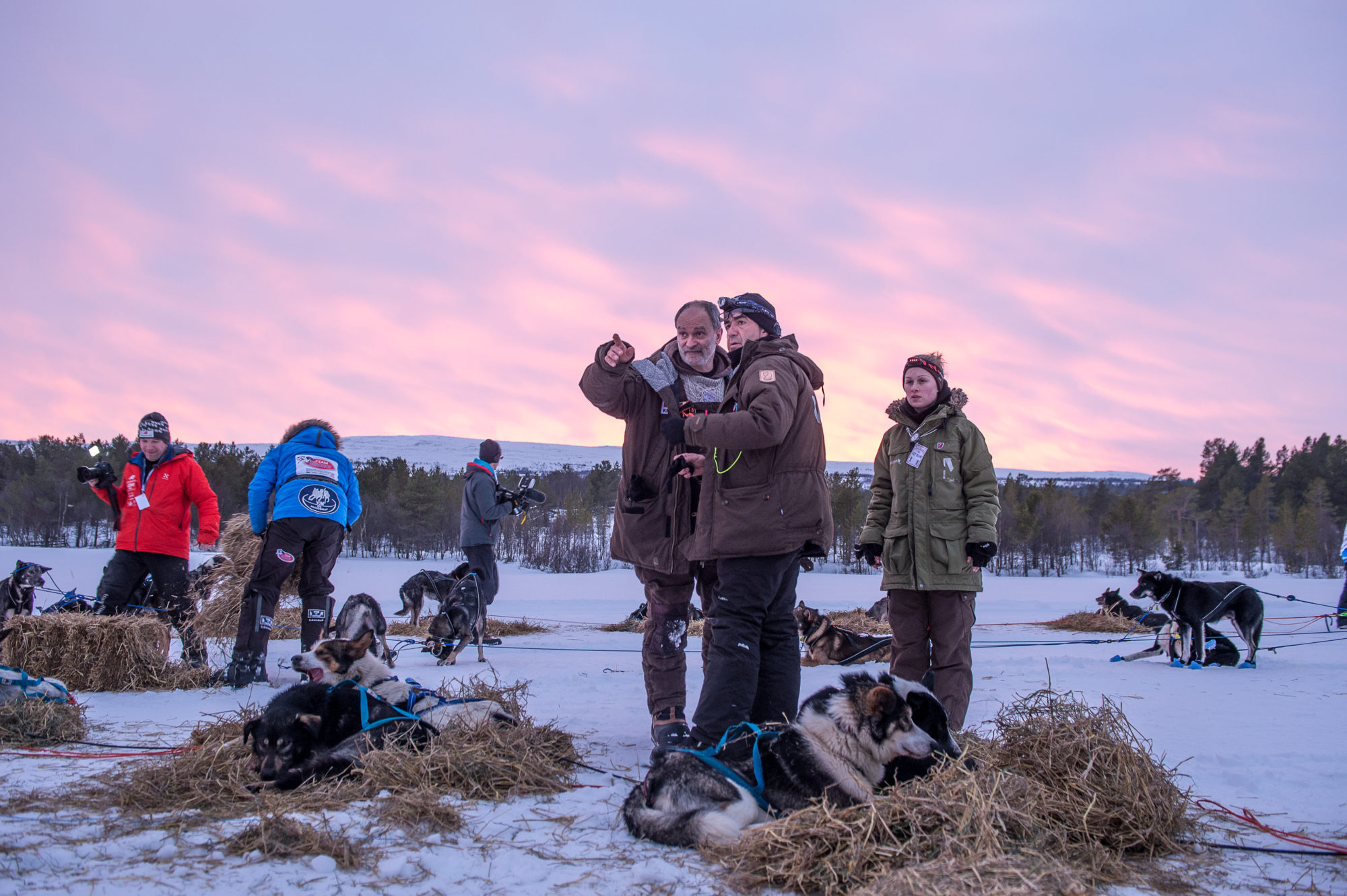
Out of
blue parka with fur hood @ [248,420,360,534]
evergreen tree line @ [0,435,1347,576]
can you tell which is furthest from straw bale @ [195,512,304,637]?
evergreen tree line @ [0,435,1347,576]

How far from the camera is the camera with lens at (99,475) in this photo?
20.1 ft

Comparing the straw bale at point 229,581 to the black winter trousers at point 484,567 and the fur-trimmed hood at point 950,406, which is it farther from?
the fur-trimmed hood at point 950,406

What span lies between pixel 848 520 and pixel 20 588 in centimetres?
3308

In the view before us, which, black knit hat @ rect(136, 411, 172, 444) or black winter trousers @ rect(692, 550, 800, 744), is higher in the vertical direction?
black knit hat @ rect(136, 411, 172, 444)

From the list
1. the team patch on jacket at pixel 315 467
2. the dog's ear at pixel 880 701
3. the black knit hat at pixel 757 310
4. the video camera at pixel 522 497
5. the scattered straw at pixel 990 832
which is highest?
the black knit hat at pixel 757 310

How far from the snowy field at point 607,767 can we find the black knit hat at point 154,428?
1950 mm

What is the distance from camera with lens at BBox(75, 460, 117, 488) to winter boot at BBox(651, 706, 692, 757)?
5115mm

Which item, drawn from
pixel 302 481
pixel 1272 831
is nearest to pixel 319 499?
pixel 302 481

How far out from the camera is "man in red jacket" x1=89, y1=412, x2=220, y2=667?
5824 mm

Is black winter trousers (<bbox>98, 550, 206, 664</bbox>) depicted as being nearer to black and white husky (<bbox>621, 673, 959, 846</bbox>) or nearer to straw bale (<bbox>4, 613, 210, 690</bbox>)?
straw bale (<bbox>4, 613, 210, 690</bbox>)

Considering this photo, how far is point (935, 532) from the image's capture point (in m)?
3.85

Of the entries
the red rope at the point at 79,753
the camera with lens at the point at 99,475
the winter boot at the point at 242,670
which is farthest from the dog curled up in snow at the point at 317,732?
the camera with lens at the point at 99,475

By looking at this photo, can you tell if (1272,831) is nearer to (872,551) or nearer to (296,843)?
(872,551)

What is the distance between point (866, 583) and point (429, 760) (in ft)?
73.0
